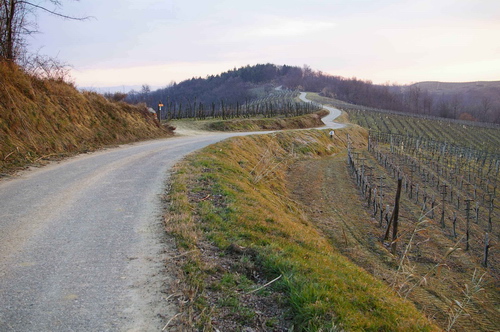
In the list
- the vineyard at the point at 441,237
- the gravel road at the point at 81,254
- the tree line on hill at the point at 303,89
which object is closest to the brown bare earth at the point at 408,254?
the vineyard at the point at 441,237

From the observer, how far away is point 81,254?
192 inches

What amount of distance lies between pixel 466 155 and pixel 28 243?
185 ft

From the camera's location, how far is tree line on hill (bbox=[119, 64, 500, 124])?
5039 inches

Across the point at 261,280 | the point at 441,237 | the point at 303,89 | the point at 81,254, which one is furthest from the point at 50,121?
the point at 303,89

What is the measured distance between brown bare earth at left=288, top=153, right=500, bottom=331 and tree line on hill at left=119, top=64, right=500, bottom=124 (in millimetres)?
98308

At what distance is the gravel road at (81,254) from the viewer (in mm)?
3527

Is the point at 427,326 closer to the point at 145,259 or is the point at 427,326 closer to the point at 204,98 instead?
the point at 145,259

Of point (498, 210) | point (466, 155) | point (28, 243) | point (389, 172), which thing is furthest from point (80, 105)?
point (466, 155)

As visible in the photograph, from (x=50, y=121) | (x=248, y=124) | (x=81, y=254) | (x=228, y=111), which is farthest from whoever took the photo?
(x=228, y=111)

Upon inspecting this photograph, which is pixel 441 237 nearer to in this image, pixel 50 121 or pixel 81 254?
pixel 81 254

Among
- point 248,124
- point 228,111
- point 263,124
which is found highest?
point 228,111

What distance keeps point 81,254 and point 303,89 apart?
153 m

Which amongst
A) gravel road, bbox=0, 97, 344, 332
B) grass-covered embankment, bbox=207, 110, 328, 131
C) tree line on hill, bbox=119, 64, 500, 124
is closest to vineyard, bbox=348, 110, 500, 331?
gravel road, bbox=0, 97, 344, 332

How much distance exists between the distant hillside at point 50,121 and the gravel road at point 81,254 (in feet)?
9.30
